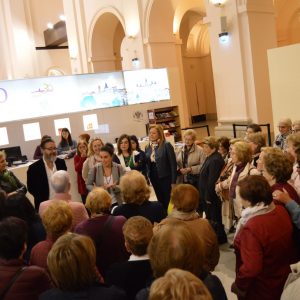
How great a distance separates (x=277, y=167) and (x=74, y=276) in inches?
63.6

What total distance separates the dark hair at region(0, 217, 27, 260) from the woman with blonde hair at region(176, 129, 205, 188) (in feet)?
9.97

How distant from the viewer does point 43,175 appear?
15.2 ft

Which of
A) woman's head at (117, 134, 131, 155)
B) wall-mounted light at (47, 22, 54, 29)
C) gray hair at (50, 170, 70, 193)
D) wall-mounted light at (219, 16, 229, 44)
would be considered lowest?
gray hair at (50, 170, 70, 193)

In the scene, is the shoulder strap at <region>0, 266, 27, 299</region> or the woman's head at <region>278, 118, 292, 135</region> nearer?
the shoulder strap at <region>0, 266, 27, 299</region>

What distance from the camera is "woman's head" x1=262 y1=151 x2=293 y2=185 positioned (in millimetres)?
2703

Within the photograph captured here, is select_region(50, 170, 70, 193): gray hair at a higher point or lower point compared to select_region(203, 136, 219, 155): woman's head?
lower

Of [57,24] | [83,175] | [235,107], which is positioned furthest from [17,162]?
[57,24]

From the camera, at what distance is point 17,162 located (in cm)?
750

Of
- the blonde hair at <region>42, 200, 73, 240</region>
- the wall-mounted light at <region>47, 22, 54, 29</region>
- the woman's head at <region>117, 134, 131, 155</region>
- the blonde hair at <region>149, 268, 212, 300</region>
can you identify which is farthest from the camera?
the wall-mounted light at <region>47, 22, 54, 29</region>

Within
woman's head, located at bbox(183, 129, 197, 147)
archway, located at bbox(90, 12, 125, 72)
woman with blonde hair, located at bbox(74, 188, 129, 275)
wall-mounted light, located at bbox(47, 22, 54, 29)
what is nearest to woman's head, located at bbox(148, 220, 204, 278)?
woman with blonde hair, located at bbox(74, 188, 129, 275)

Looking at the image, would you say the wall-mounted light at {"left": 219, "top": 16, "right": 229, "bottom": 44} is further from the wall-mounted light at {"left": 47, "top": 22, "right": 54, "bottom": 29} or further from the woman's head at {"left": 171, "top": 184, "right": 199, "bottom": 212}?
the wall-mounted light at {"left": 47, "top": 22, "right": 54, "bottom": 29}

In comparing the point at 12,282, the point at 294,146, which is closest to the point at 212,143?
the point at 294,146

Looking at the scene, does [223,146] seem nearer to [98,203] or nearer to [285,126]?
[285,126]

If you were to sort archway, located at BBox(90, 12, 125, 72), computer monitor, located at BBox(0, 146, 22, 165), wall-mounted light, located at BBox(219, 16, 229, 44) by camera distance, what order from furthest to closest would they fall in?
archway, located at BBox(90, 12, 125, 72), wall-mounted light, located at BBox(219, 16, 229, 44), computer monitor, located at BBox(0, 146, 22, 165)
